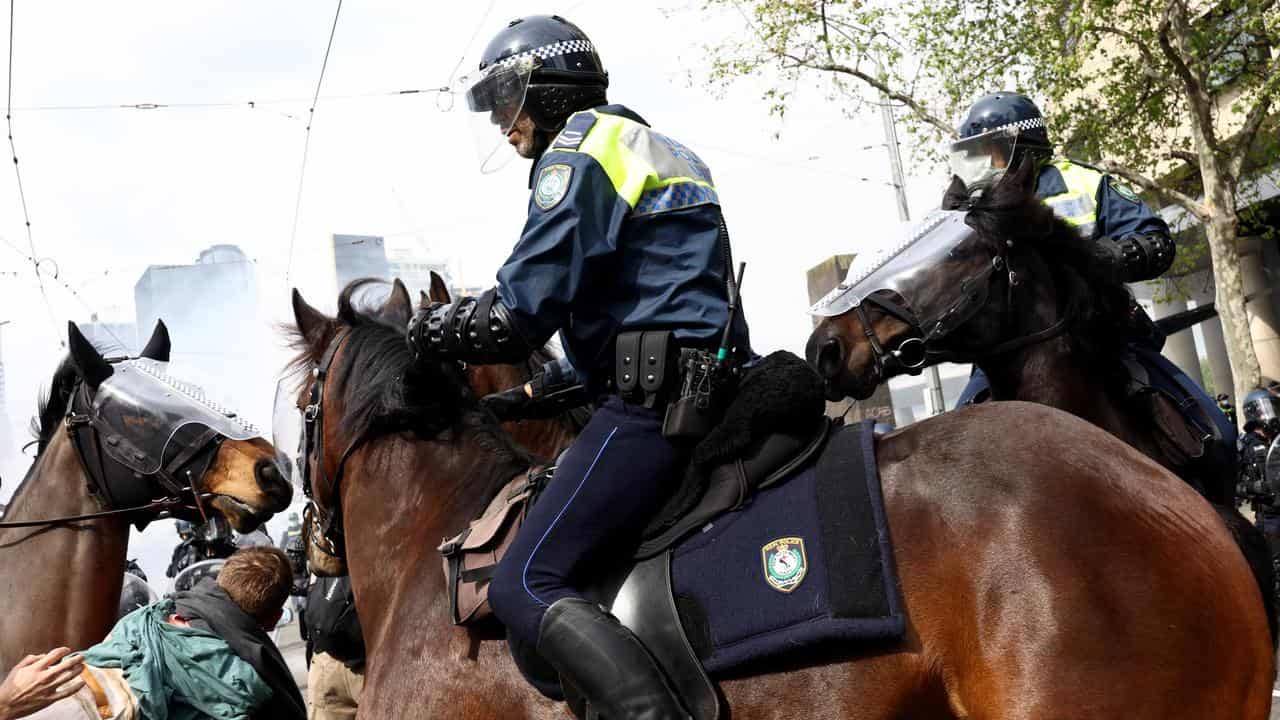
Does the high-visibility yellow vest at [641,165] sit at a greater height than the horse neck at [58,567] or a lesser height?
greater

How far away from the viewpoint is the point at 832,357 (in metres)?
4.04

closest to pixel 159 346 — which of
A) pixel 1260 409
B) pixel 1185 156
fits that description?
pixel 1260 409

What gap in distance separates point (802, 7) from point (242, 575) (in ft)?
47.4

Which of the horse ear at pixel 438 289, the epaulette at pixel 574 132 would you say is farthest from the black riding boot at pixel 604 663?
the horse ear at pixel 438 289

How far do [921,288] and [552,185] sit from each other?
162cm

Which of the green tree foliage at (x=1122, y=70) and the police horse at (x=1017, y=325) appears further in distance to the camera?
the green tree foliage at (x=1122, y=70)

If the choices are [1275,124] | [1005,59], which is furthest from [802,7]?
[1275,124]

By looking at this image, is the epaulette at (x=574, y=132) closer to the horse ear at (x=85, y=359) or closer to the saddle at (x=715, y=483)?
the saddle at (x=715, y=483)

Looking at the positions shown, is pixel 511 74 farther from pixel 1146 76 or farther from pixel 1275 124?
pixel 1275 124

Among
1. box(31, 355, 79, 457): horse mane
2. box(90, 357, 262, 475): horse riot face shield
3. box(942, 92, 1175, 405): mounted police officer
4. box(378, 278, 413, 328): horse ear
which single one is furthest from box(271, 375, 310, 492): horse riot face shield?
box(942, 92, 1175, 405): mounted police officer

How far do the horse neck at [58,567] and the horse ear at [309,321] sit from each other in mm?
1225

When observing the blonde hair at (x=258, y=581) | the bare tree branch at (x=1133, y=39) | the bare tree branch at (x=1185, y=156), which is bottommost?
the blonde hair at (x=258, y=581)

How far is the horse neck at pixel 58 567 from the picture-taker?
4273 millimetres

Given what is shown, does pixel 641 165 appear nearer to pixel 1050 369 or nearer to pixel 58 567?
pixel 1050 369
